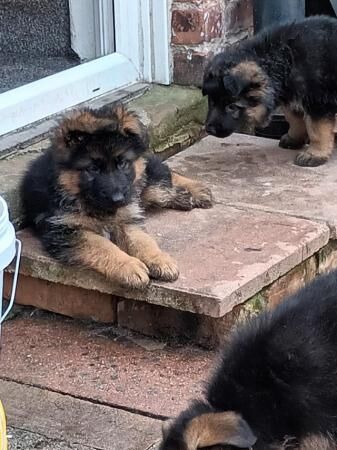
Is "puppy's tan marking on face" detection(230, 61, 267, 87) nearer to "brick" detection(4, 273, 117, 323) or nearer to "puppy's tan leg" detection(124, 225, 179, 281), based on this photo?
"puppy's tan leg" detection(124, 225, 179, 281)

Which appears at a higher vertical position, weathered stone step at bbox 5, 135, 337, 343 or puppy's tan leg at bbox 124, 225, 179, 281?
puppy's tan leg at bbox 124, 225, 179, 281

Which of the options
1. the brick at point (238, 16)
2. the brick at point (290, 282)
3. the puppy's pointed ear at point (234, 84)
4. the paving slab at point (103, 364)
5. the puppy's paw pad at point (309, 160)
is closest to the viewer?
the paving slab at point (103, 364)

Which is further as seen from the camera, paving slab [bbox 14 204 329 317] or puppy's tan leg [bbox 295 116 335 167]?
puppy's tan leg [bbox 295 116 335 167]

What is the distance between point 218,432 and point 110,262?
151cm

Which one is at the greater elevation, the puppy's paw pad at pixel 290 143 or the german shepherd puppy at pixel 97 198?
the german shepherd puppy at pixel 97 198

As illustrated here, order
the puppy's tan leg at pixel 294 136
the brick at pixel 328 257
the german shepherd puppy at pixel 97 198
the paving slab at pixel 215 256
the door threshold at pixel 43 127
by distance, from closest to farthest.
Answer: the paving slab at pixel 215 256 < the german shepherd puppy at pixel 97 198 < the brick at pixel 328 257 < the door threshold at pixel 43 127 < the puppy's tan leg at pixel 294 136

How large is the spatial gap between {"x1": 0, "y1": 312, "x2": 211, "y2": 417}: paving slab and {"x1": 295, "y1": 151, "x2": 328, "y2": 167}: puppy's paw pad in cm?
146

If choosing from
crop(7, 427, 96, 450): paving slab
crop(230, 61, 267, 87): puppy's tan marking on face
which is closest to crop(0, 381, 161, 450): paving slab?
crop(7, 427, 96, 450): paving slab

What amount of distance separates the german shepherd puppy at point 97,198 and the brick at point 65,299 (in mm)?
195

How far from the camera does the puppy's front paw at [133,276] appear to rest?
4295 millimetres

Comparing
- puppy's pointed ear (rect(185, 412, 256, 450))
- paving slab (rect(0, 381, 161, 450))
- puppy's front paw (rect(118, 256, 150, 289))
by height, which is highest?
puppy's pointed ear (rect(185, 412, 256, 450))

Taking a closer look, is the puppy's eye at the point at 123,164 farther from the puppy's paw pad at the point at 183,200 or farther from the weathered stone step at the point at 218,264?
the puppy's paw pad at the point at 183,200

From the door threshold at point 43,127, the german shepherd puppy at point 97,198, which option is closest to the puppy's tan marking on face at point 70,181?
the german shepherd puppy at point 97,198

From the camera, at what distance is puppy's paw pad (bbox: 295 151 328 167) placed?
219 inches
